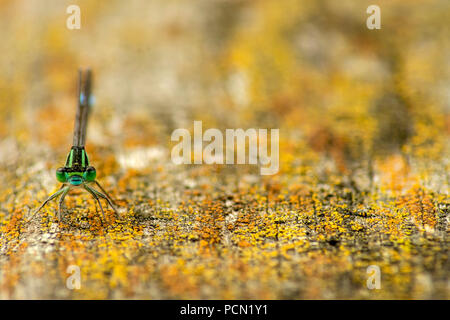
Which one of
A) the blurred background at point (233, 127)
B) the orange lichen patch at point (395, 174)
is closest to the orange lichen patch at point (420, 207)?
the blurred background at point (233, 127)

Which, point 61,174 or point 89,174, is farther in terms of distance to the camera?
point 89,174

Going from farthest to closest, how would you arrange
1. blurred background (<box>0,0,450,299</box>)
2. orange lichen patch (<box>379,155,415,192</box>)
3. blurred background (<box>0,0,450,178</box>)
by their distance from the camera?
blurred background (<box>0,0,450,178</box>)
orange lichen patch (<box>379,155,415,192</box>)
blurred background (<box>0,0,450,299</box>)

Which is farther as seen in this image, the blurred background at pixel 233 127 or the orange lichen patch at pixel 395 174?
the orange lichen patch at pixel 395 174

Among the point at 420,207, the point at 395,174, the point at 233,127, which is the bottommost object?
the point at 420,207

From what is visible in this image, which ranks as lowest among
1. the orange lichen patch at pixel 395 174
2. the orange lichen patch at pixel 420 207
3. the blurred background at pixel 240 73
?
the orange lichen patch at pixel 420 207

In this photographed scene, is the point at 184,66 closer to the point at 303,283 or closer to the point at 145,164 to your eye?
the point at 145,164

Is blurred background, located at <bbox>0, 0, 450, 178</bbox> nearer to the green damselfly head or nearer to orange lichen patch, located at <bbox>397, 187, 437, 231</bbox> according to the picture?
orange lichen patch, located at <bbox>397, 187, 437, 231</bbox>

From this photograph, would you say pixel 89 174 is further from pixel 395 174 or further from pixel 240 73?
pixel 240 73

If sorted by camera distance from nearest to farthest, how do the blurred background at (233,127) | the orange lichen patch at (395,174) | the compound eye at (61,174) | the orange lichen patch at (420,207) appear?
the blurred background at (233,127), the compound eye at (61,174), the orange lichen patch at (420,207), the orange lichen patch at (395,174)

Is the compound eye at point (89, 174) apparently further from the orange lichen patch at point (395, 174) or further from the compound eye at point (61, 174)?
the orange lichen patch at point (395, 174)

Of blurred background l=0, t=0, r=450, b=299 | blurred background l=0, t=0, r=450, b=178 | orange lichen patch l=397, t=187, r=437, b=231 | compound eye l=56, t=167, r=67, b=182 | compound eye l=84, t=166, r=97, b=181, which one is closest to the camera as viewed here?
blurred background l=0, t=0, r=450, b=299

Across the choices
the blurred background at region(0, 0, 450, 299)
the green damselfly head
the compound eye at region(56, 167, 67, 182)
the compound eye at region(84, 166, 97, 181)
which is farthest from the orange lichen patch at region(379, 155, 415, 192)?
the compound eye at region(56, 167, 67, 182)

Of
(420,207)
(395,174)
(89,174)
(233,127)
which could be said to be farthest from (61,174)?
(395,174)

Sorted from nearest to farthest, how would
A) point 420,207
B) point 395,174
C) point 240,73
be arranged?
point 420,207 → point 395,174 → point 240,73
